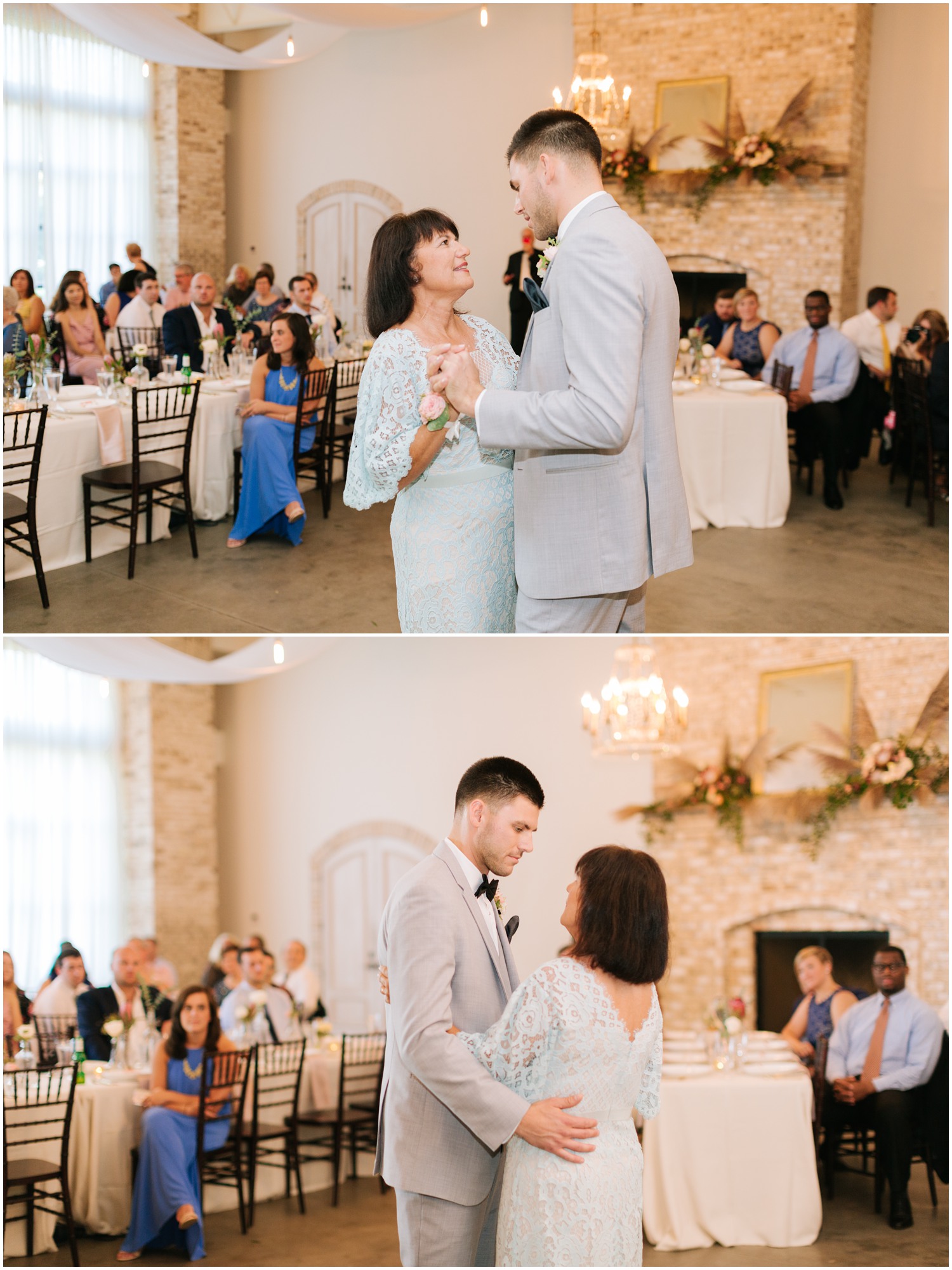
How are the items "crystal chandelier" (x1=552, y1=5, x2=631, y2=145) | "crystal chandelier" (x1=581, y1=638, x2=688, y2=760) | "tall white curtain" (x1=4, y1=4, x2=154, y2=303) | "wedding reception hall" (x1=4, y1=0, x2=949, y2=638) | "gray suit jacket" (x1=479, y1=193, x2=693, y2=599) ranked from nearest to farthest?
"gray suit jacket" (x1=479, y1=193, x2=693, y2=599) < "wedding reception hall" (x1=4, y1=0, x2=949, y2=638) < "crystal chandelier" (x1=581, y1=638, x2=688, y2=760) < "crystal chandelier" (x1=552, y1=5, x2=631, y2=145) < "tall white curtain" (x1=4, y1=4, x2=154, y2=303)

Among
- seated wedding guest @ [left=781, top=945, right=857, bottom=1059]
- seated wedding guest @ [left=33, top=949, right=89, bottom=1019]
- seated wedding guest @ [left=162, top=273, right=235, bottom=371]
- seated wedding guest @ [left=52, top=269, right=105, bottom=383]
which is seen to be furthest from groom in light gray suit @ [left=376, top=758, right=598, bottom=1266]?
seated wedding guest @ [left=52, top=269, right=105, bottom=383]

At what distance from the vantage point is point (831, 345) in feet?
24.9

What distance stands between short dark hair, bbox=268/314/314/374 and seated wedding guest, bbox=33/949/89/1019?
3339 millimetres

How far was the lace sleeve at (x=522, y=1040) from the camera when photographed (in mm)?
2131

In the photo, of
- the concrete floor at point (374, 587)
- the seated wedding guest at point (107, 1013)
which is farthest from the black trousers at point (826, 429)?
the seated wedding guest at point (107, 1013)

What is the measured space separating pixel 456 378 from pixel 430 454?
0.26m

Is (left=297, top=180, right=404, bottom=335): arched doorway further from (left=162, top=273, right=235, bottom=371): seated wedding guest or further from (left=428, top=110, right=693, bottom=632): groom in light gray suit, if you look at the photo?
(left=428, top=110, right=693, bottom=632): groom in light gray suit

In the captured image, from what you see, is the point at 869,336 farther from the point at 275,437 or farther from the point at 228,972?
the point at 228,972

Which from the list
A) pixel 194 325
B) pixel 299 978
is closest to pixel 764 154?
pixel 194 325

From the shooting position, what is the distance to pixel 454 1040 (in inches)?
86.2

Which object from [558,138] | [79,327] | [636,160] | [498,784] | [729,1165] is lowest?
[729,1165]

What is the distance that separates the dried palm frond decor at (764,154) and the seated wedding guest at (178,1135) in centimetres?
895

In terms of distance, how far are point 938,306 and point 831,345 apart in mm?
3433

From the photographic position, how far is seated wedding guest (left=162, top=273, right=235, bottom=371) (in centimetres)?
788
